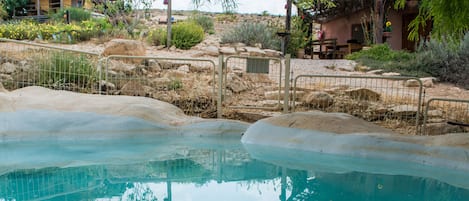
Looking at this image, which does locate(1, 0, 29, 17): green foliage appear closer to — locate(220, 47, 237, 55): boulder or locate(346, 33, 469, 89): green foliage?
locate(220, 47, 237, 55): boulder

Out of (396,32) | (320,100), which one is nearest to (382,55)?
(396,32)

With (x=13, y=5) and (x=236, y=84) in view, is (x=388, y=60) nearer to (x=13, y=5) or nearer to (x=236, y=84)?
(x=236, y=84)

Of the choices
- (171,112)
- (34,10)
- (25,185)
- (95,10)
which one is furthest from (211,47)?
(34,10)

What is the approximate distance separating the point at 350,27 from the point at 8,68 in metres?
14.5

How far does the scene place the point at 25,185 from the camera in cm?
453

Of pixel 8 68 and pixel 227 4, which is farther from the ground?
pixel 227 4

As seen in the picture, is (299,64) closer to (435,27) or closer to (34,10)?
(435,27)

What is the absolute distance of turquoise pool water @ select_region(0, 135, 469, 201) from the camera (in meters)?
4.42

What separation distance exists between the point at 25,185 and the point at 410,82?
803 cm

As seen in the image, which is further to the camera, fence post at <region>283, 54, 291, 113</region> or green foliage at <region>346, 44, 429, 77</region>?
green foliage at <region>346, 44, 429, 77</region>

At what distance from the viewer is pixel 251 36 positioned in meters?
14.6

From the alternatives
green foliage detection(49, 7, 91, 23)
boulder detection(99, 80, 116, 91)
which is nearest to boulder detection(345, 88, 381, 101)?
boulder detection(99, 80, 116, 91)

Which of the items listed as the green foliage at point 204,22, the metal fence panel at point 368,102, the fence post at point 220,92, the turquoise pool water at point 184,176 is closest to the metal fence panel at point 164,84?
the fence post at point 220,92

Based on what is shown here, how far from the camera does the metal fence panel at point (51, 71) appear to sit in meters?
8.41
